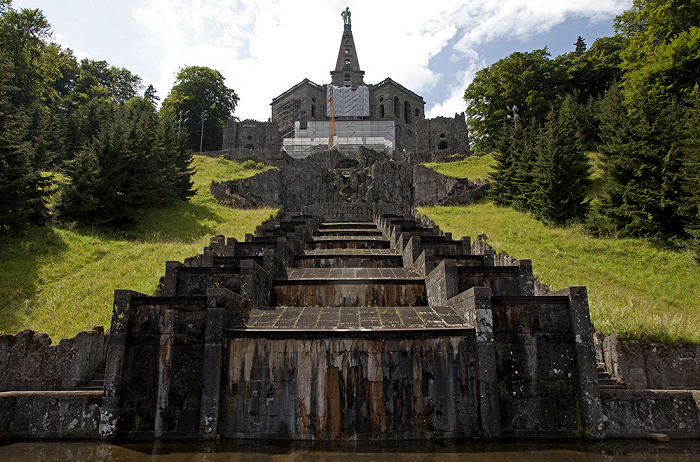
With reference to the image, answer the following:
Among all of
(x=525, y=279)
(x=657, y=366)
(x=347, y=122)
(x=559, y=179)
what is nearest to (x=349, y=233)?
(x=525, y=279)

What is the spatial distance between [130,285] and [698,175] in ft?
75.4

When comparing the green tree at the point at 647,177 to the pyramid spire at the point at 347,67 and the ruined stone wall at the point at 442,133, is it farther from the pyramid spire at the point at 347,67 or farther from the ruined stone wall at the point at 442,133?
the pyramid spire at the point at 347,67

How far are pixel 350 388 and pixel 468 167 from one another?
4591cm

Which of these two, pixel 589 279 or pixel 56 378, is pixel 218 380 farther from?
pixel 589 279

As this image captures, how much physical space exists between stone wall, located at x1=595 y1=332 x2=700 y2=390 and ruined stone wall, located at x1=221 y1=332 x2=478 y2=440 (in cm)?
354

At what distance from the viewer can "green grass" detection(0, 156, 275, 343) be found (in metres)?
11.3

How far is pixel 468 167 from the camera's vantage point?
48875 mm

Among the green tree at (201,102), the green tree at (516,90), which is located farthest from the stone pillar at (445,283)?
the green tree at (201,102)

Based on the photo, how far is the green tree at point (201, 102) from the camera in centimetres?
7088

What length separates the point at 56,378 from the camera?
8.02 meters

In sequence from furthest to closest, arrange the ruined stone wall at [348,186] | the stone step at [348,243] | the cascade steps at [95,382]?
the ruined stone wall at [348,186]
the stone step at [348,243]
the cascade steps at [95,382]

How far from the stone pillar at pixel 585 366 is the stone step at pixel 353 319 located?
184 cm

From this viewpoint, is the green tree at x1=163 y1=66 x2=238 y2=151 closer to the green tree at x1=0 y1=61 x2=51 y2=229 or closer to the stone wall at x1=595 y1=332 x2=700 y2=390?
the green tree at x1=0 y1=61 x2=51 y2=229

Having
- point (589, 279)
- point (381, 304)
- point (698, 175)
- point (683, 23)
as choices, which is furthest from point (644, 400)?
point (683, 23)
